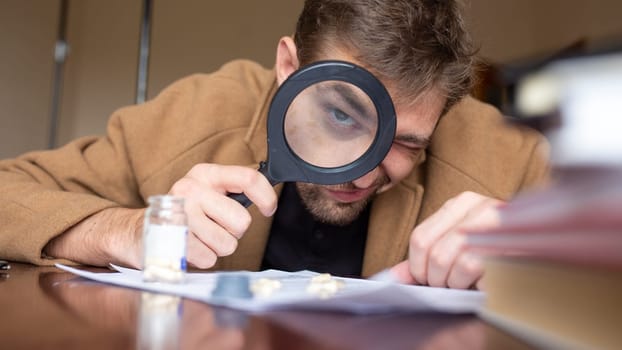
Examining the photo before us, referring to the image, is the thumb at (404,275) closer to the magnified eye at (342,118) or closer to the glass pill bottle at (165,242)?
the magnified eye at (342,118)

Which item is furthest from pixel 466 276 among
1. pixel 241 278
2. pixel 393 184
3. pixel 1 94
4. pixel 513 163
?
pixel 1 94

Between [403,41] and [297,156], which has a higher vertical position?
[403,41]

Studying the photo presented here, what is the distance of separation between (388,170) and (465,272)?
0.66m

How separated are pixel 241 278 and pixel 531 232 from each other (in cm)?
32

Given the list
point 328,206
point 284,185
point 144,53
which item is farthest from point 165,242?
point 144,53

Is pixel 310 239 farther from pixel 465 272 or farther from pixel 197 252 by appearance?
pixel 465 272

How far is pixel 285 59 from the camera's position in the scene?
1.72m

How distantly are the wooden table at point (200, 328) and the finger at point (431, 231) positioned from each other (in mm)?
330

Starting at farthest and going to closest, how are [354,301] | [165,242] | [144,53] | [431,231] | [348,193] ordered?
[144,53] < [348,193] < [431,231] < [165,242] < [354,301]

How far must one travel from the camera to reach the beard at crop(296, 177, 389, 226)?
1647 millimetres

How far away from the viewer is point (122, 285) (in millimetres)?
832

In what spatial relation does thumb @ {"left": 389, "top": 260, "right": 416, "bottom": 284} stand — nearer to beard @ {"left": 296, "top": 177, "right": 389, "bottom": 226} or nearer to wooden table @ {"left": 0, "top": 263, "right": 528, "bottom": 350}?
wooden table @ {"left": 0, "top": 263, "right": 528, "bottom": 350}

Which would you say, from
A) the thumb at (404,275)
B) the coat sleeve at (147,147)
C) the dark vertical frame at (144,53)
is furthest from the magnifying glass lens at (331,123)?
the dark vertical frame at (144,53)

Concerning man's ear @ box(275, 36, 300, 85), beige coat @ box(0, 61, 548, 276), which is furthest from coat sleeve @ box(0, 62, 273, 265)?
man's ear @ box(275, 36, 300, 85)
